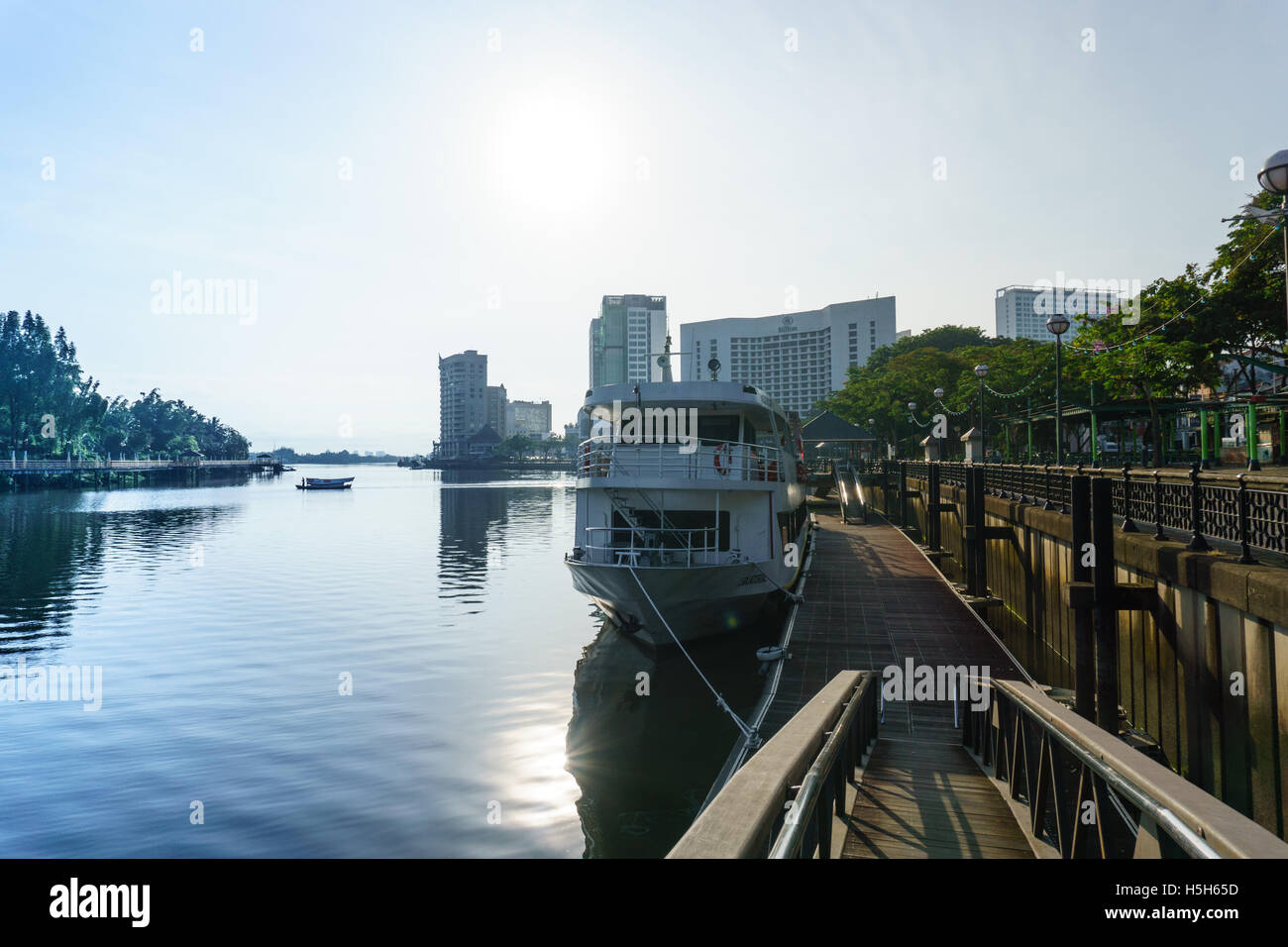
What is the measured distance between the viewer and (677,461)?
17.6 metres

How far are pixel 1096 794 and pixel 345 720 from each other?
13728 mm

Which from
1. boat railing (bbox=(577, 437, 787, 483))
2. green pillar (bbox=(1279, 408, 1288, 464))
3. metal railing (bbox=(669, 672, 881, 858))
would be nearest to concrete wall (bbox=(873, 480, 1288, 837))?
metal railing (bbox=(669, 672, 881, 858))

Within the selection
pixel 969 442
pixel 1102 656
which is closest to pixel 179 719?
pixel 1102 656

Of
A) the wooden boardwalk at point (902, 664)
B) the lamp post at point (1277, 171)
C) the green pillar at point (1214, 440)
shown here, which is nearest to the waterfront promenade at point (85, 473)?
the wooden boardwalk at point (902, 664)

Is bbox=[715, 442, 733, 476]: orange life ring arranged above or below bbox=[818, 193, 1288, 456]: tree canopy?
below

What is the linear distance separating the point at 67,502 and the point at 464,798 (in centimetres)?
8946

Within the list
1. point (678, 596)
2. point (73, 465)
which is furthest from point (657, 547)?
point (73, 465)

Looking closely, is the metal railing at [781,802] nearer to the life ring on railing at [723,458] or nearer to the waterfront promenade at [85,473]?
the life ring on railing at [723,458]

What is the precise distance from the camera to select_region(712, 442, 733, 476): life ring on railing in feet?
56.4

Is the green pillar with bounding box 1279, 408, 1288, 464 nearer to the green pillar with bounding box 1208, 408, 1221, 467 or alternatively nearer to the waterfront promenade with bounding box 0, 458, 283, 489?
the green pillar with bounding box 1208, 408, 1221, 467

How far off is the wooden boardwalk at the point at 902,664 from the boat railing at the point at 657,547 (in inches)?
101

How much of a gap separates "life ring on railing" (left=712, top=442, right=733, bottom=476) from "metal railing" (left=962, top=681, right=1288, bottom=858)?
9.66 meters

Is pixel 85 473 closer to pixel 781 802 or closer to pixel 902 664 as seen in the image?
pixel 902 664

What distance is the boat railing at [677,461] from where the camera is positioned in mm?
17328
